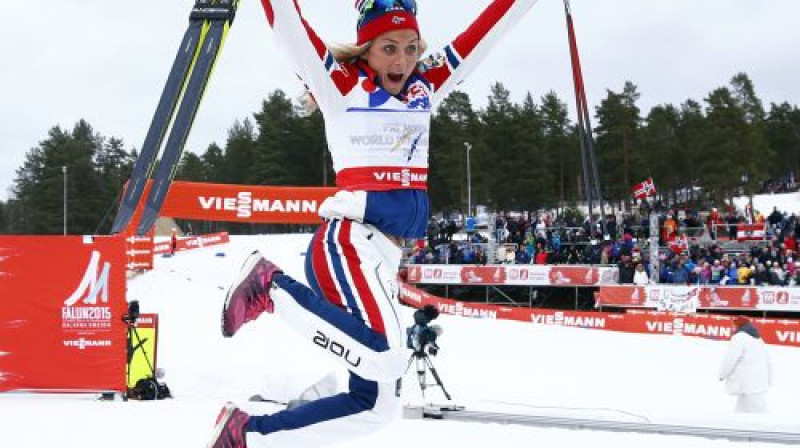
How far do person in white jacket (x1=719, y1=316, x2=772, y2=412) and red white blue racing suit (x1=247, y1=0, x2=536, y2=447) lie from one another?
6.70 m

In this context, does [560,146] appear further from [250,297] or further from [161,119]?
[250,297]

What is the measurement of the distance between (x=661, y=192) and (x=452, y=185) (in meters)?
15.6

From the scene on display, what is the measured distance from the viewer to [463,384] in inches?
452

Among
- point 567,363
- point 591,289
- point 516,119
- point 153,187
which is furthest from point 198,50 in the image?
point 516,119

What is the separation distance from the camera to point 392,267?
3.34m

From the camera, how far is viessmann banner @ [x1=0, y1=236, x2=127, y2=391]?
27.0 ft

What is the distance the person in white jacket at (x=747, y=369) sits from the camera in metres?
8.89

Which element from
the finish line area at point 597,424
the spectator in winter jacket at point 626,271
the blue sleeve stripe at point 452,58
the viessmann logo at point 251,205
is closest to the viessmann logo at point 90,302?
the finish line area at point 597,424

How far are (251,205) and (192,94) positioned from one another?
60.1ft

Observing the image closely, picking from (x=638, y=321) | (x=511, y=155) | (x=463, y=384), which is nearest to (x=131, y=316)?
(x=463, y=384)

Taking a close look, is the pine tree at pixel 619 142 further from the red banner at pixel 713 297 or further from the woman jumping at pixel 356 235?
the woman jumping at pixel 356 235

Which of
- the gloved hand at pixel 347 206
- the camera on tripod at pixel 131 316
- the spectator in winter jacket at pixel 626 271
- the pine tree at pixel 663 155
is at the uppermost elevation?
the pine tree at pixel 663 155

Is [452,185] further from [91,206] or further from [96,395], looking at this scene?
[96,395]

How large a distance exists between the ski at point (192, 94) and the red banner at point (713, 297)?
13.5m
